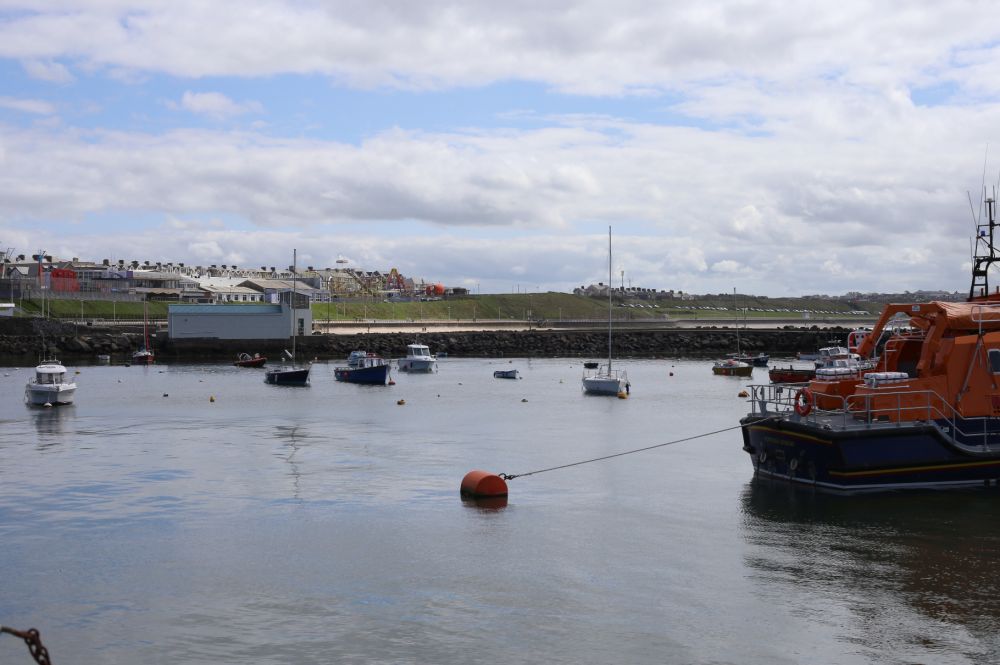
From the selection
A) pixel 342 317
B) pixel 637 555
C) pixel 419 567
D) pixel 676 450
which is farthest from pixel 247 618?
pixel 342 317

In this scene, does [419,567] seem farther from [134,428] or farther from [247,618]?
[134,428]

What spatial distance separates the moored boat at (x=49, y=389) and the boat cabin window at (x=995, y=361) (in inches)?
1995

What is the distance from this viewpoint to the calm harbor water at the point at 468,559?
17.5 m

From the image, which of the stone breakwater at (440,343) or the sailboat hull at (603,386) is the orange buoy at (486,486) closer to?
the sailboat hull at (603,386)

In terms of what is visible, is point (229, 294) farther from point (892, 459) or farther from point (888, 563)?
point (888, 563)

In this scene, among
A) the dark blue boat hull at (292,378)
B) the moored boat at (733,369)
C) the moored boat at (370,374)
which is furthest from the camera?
the moored boat at (733,369)

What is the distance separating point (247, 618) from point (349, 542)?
5930 mm

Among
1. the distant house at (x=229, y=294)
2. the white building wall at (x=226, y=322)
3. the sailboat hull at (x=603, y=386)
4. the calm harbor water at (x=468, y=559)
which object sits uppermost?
the distant house at (x=229, y=294)

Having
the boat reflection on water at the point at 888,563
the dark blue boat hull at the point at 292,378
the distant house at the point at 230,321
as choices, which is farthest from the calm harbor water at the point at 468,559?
the distant house at the point at 230,321

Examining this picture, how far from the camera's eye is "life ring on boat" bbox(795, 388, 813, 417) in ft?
96.2

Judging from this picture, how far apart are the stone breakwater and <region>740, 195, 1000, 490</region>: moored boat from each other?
310 ft

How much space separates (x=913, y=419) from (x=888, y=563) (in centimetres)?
687

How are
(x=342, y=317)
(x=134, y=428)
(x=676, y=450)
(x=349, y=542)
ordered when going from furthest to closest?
(x=342, y=317)
(x=134, y=428)
(x=676, y=450)
(x=349, y=542)

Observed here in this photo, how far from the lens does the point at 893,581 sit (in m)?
Result: 20.7
